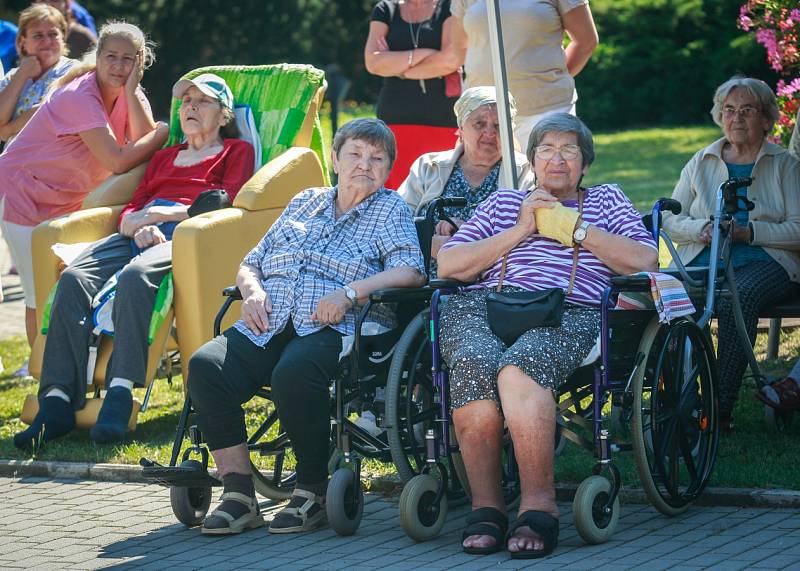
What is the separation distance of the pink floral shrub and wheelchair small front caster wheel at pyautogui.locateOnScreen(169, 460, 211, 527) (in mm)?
3399

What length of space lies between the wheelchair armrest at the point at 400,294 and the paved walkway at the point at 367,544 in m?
0.81

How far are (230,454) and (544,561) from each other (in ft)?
4.23

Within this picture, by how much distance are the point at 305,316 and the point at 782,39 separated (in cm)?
297

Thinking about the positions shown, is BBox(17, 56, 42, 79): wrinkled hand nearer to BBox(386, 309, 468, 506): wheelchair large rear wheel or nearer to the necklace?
the necklace

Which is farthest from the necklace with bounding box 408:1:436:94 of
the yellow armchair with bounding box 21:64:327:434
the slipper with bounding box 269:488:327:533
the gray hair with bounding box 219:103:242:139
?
the slipper with bounding box 269:488:327:533

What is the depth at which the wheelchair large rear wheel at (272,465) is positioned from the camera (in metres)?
5.25

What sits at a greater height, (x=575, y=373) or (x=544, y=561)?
(x=575, y=373)

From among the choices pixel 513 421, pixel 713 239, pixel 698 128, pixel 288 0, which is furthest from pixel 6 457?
pixel 288 0

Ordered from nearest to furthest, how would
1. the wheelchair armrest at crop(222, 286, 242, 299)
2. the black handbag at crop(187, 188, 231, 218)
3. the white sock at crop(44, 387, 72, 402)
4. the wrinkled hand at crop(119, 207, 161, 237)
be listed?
the wheelchair armrest at crop(222, 286, 242, 299) < the white sock at crop(44, 387, 72, 402) < the black handbag at crop(187, 188, 231, 218) < the wrinkled hand at crop(119, 207, 161, 237)

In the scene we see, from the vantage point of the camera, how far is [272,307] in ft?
17.3

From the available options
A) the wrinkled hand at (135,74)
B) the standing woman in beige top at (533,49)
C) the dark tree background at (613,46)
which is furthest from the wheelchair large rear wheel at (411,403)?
the dark tree background at (613,46)

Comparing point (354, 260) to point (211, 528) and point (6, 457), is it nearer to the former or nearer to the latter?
point (211, 528)

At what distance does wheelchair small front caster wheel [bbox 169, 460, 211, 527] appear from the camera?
16.7 feet

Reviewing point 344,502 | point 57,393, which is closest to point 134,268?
point 57,393
